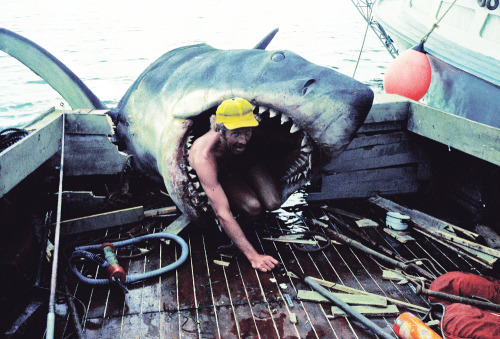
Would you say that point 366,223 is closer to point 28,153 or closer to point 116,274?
point 116,274

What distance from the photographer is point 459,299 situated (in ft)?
9.12

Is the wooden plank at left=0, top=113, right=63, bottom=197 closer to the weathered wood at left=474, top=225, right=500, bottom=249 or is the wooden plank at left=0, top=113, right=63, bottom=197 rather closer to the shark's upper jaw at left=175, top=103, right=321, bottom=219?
the shark's upper jaw at left=175, top=103, right=321, bottom=219

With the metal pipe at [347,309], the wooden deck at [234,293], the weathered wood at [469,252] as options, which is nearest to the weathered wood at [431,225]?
the weathered wood at [469,252]

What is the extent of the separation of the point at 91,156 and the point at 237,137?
1.91 metres

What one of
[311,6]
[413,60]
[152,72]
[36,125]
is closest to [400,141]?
[413,60]

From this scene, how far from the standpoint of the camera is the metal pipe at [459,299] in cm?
274

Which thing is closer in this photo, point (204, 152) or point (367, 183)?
point (204, 152)

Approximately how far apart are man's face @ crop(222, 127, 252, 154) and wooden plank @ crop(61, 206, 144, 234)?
120 centimetres

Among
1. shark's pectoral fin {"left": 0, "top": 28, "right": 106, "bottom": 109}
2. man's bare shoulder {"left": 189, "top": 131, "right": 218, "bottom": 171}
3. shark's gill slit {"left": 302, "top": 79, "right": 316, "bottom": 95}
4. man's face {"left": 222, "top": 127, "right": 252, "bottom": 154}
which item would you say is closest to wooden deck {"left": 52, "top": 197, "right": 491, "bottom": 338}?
man's bare shoulder {"left": 189, "top": 131, "right": 218, "bottom": 171}

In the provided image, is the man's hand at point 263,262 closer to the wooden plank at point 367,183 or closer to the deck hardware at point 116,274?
the deck hardware at point 116,274

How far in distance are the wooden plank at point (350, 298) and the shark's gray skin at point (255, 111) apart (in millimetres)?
817

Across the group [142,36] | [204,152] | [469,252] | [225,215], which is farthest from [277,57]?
[142,36]

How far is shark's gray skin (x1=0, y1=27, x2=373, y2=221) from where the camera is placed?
2.75m

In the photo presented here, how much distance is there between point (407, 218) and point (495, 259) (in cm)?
72
